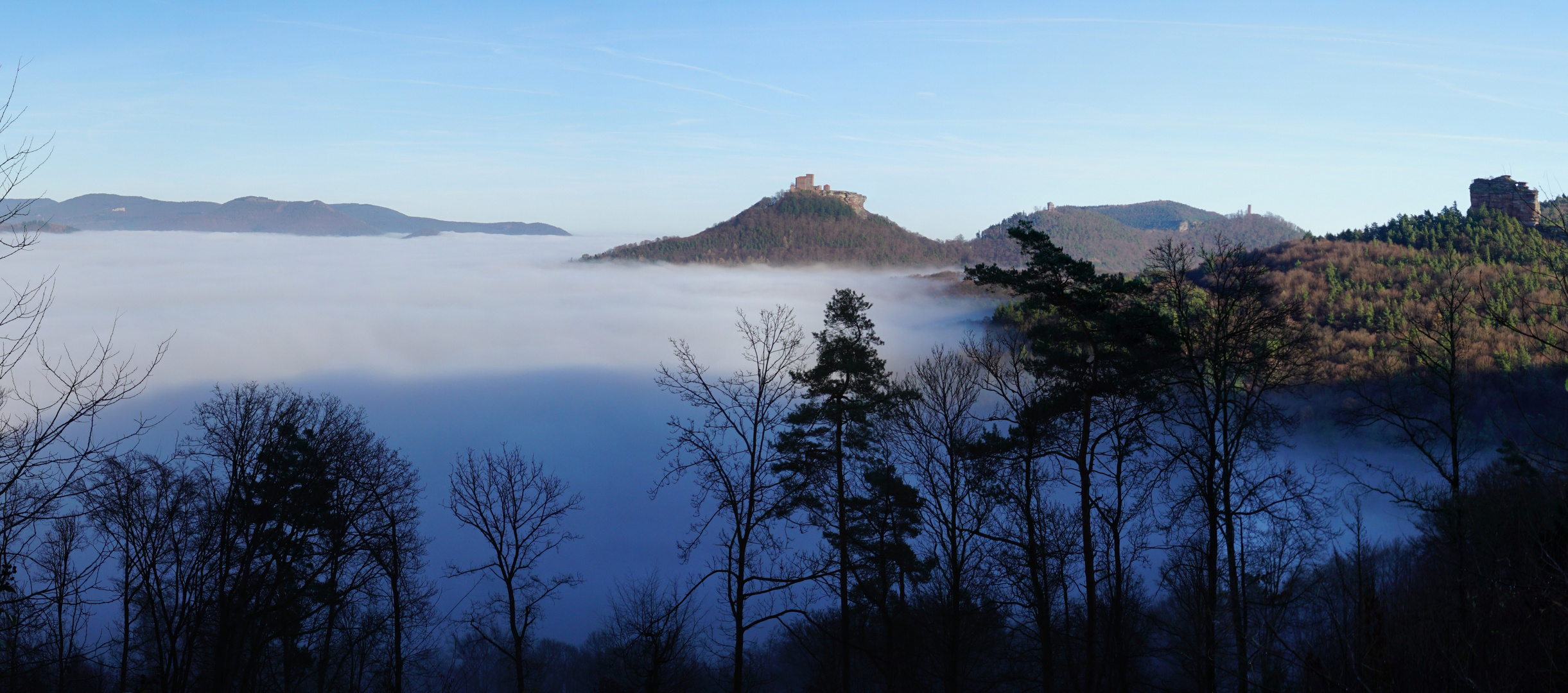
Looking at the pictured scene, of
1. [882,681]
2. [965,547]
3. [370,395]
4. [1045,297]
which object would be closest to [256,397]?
[965,547]

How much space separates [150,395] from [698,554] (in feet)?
427

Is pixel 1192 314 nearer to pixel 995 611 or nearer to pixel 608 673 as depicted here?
pixel 995 611

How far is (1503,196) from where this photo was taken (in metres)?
92.7

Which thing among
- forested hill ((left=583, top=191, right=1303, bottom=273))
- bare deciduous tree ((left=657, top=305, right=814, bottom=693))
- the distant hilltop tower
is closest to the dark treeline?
bare deciduous tree ((left=657, top=305, right=814, bottom=693))

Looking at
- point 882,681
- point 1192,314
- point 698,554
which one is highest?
point 1192,314

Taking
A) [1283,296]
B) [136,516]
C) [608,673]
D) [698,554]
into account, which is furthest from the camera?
[698,554]

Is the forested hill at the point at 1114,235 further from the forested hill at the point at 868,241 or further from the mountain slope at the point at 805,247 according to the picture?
the mountain slope at the point at 805,247

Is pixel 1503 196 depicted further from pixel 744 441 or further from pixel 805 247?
pixel 805 247

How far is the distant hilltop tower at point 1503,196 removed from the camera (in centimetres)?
→ 8619

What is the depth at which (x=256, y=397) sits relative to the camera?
1842 centimetres

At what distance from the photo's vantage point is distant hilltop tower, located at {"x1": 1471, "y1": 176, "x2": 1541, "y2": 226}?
Answer: 86188mm

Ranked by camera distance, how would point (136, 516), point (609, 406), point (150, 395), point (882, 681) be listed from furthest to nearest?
point (609, 406), point (150, 395), point (882, 681), point (136, 516)

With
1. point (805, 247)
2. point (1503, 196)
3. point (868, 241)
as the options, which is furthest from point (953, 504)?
point (868, 241)

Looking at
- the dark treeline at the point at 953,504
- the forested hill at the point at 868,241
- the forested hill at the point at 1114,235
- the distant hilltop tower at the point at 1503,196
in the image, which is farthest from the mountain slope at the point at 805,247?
the dark treeline at the point at 953,504
